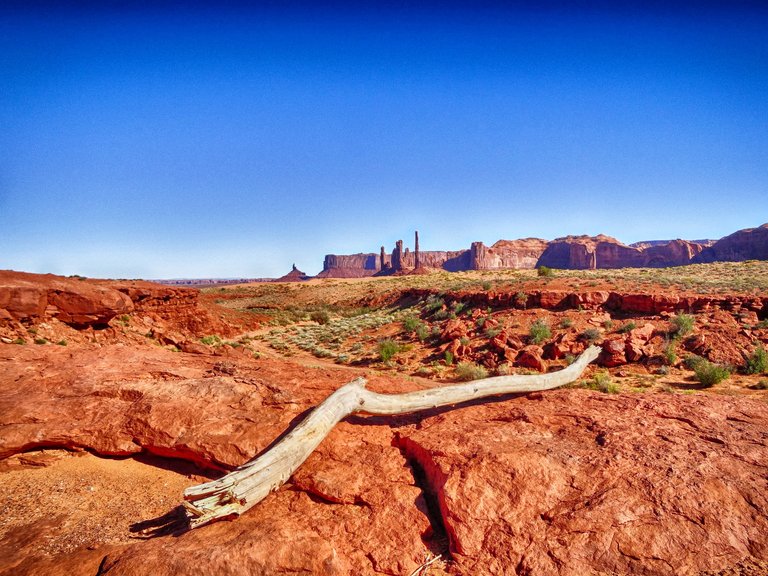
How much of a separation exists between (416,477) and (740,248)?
363 feet

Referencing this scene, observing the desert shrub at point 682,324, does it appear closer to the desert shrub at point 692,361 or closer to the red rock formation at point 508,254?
the desert shrub at point 692,361

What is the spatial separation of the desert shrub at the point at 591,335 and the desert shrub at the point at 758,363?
13.0 feet

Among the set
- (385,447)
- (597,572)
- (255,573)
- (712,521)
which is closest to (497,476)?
(597,572)

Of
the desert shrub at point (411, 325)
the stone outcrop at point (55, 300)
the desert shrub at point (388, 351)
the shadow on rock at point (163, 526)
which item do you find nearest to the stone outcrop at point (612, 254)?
the desert shrub at point (411, 325)

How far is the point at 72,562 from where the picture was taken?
9.63 ft

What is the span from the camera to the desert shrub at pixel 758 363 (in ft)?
36.5

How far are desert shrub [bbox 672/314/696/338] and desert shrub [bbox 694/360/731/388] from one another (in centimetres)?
293

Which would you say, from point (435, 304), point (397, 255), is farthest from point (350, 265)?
point (435, 304)

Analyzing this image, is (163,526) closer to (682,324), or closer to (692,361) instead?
(692,361)

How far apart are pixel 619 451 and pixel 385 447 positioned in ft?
7.91

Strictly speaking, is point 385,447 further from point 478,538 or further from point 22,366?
point 22,366

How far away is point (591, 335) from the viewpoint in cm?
1405

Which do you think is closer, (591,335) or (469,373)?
(469,373)

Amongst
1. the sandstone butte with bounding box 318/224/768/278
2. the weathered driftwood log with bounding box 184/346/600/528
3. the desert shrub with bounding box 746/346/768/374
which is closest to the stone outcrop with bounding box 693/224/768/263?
the sandstone butte with bounding box 318/224/768/278
